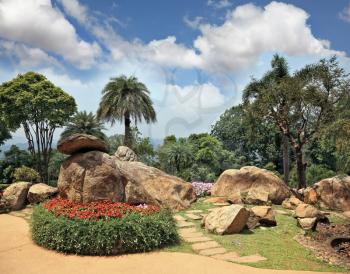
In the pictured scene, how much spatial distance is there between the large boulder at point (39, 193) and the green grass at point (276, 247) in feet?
21.7

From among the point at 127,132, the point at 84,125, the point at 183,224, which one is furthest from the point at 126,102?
the point at 183,224

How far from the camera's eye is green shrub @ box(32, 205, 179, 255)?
9469mm

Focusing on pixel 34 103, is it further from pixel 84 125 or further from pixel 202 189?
pixel 202 189

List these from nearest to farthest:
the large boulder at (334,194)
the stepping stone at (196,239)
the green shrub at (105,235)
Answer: the green shrub at (105,235)
the stepping stone at (196,239)
the large boulder at (334,194)

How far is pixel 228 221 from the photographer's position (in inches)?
458

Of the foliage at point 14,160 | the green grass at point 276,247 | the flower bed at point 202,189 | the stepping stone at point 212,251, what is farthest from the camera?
the foliage at point 14,160

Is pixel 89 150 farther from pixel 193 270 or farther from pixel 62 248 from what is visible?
pixel 193 270

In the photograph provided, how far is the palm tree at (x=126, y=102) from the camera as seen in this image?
27.1 m

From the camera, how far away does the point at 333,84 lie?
20.4 m

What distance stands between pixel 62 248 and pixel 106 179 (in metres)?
3.80

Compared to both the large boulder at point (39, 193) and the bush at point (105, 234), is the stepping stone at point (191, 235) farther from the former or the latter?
the large boulder at point (39, 193)

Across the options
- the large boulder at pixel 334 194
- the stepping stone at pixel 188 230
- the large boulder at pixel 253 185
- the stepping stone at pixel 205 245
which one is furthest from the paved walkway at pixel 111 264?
the large boulder at pixel 334 194

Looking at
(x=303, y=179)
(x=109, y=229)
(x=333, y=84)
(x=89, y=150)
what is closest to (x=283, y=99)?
(x=333, y=84)

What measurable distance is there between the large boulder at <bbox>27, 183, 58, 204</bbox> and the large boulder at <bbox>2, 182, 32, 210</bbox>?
27cm
